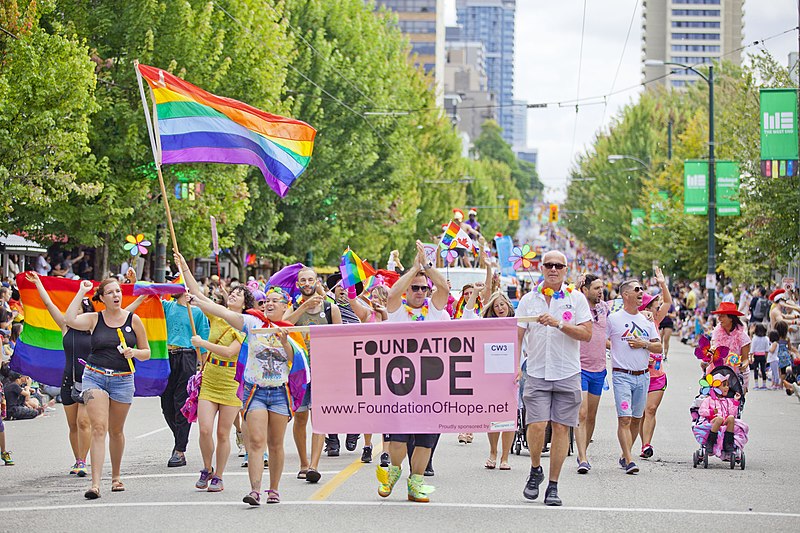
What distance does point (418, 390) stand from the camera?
995 centimetres

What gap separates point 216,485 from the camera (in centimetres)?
1060

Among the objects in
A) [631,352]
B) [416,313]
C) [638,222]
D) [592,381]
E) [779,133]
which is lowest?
[592,381]

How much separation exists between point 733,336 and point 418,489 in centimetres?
456

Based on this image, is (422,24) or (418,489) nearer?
(418,489)

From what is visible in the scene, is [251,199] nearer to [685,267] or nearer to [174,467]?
[685,267]

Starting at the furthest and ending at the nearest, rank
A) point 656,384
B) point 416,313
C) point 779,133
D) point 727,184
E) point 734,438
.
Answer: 1. point 727,184
2. point 779,133
3. point 656,384
4. point 734,438
5. point 416,313

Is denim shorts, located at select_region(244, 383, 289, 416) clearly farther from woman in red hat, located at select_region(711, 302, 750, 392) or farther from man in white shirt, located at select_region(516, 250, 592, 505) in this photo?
woman in red hat, located at select_region(711, 302, 750, 392)

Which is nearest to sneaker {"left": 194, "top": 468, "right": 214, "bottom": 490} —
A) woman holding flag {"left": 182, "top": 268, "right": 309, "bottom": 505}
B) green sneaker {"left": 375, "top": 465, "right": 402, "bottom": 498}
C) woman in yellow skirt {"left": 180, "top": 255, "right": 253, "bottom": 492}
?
woman in yellow skirt {"left": 180, "top": 255, "right": 253, "bottom": 492}

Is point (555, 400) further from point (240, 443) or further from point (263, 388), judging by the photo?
point (240, 443)

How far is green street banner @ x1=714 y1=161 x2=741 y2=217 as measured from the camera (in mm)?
37625

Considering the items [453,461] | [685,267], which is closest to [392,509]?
[453,461]

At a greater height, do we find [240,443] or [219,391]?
[219,391]

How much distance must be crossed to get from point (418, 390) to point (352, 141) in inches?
1350

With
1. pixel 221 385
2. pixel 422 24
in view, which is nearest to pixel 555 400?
pixel 221 385
